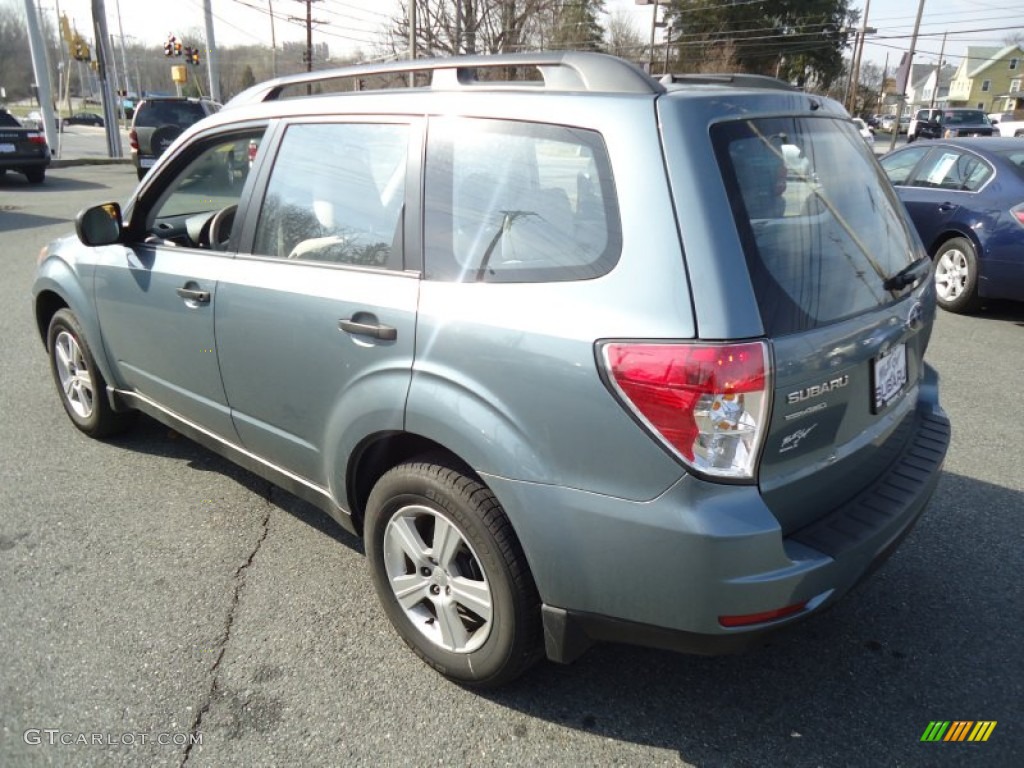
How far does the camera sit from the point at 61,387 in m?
4.48

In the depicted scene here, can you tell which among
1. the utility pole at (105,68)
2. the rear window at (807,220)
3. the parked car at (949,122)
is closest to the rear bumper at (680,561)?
the rear window at (807,220)

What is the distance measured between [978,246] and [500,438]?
6.76 meters

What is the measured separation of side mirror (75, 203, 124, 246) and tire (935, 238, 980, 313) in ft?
23.4

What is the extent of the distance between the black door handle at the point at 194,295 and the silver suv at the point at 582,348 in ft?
0.10

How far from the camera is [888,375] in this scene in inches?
93.7

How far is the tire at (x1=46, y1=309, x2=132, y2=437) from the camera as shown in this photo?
13.4ft

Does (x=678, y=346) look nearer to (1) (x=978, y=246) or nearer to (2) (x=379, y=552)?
(2) (x=379, y=552)

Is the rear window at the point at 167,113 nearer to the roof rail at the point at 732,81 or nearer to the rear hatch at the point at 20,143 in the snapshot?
the rear hatch at the point at 20,143

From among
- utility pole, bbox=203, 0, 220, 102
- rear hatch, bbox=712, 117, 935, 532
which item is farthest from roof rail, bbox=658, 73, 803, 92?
utility pole, bbox=203, 0, 220, 102

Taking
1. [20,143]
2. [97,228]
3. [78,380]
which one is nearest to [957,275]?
[97,228]

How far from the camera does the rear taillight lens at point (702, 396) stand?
1829mm

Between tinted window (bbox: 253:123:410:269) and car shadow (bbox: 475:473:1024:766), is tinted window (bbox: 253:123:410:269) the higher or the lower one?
the higher one

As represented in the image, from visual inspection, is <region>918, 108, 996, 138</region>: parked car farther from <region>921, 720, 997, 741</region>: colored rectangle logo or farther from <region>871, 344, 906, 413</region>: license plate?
<region>921, 720, 997, 741</region>: colored rectangle logo

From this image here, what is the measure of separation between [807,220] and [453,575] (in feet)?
4.92
